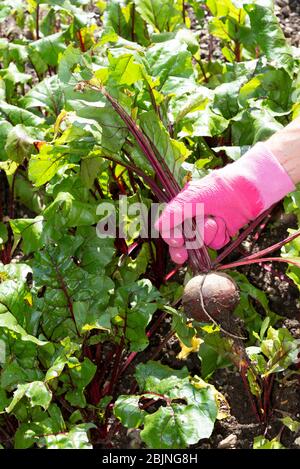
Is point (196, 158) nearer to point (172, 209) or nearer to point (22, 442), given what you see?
point (172, 209)

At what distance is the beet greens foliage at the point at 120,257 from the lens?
245cm

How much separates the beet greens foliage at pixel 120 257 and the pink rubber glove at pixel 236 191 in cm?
13

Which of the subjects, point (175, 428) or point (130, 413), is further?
point (130, 413)

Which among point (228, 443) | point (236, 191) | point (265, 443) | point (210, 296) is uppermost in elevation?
point (236, 191)

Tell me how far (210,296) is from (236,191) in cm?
35

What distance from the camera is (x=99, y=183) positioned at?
299 centimetres

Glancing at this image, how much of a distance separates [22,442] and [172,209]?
87cm

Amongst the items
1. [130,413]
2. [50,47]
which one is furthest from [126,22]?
[130,413]

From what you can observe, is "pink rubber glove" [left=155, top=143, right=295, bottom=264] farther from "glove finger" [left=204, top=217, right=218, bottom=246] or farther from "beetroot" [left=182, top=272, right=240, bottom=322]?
"beetroot" [left=182, top=272, right=240, bottom=322]

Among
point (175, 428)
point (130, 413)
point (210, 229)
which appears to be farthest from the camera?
point (210, 229)

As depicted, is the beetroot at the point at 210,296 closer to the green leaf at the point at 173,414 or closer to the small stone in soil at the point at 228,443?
the green leaf at the point at 173,414

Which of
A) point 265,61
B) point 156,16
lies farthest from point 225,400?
point 156,16

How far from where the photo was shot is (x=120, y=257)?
2.87m

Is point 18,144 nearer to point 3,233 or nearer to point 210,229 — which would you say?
point 3,233
